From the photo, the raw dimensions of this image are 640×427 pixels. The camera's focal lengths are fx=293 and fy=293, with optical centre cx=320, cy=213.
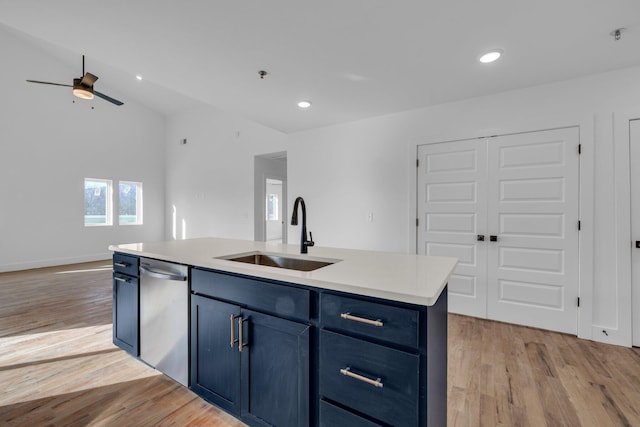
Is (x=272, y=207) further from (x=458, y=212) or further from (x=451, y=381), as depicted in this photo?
(x=451, y=381)

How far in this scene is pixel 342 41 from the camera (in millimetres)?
2240

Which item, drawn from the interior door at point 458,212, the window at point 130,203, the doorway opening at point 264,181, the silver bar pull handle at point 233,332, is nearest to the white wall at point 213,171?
the doorway opening at point 264,181

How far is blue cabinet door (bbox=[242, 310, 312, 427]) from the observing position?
4.20ft

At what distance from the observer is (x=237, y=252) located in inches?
77.5

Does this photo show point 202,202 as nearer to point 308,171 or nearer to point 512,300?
point 308,171

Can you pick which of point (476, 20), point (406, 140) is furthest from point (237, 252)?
point (406, 140)

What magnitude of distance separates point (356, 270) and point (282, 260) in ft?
2.34

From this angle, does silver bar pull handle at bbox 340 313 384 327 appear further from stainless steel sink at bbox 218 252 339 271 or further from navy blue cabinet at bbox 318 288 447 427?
stainless steel sink at bbox 218 252 339 271

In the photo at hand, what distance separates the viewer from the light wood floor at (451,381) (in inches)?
66.6

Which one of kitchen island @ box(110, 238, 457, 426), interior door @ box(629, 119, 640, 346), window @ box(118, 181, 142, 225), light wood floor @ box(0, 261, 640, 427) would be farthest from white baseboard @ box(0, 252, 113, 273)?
interior door @ box(629, 119, 640, 346)

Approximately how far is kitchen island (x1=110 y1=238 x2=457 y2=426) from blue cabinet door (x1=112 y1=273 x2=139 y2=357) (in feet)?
1.61

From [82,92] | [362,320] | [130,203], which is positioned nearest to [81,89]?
[82,92]

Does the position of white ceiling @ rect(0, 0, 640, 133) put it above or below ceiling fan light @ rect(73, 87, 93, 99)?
below

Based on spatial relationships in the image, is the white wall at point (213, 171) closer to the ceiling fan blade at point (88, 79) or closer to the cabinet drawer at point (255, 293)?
the ceiling fan blade at point (88, 79)
